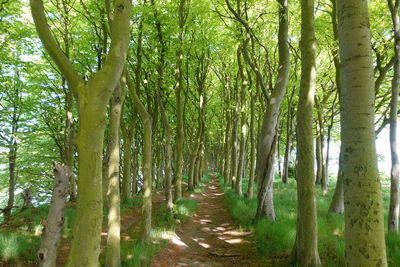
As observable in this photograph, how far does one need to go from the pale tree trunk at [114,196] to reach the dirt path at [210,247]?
86cm

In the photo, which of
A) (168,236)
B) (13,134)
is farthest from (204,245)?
(13,134)

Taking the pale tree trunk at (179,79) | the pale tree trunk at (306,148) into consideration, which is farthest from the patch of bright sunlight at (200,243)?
the pale tree trunk at (179,79)

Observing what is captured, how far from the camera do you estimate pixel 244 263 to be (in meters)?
6.00

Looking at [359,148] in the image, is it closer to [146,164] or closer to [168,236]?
[146,164]

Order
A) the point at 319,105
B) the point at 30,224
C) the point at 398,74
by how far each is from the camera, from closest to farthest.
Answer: the point at 398,74, the point at 30,224, the point at 319,105

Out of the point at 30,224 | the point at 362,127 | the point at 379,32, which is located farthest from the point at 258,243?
the point at 379,32

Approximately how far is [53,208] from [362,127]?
357 cm

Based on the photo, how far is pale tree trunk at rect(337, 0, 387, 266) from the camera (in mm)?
2535

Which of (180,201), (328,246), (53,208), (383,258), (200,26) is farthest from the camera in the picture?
(200,26)

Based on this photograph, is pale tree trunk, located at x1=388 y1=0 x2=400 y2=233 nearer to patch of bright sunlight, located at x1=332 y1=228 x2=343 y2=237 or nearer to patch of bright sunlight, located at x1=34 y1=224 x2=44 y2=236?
patch of bright sunlight, located at x1=332 y1=228 x2=343 y2=237

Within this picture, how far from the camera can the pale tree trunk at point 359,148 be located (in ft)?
8.32

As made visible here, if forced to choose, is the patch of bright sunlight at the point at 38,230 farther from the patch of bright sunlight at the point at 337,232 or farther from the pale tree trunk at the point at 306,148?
the patch of bright sunlight at the point at 337,232

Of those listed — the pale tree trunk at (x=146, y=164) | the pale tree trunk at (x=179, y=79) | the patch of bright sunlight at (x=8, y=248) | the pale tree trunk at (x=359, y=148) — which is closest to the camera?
the pale tree trunk at (x=359, y=148)

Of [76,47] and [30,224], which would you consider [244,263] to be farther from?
[76,47]
